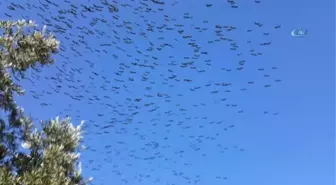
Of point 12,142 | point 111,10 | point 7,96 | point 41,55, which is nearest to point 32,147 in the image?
point 12,142

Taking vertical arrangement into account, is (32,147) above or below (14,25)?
below

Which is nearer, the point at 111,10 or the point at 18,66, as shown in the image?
the point at 18,66

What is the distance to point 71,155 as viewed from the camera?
12070mm

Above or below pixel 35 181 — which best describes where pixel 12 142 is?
above

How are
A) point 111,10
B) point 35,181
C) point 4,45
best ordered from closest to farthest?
point 35,181
point 4,45
point 111,10

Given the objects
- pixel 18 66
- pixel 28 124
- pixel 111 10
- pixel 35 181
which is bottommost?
pixel 35 181

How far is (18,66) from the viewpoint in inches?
463

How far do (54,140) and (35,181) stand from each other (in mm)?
1474

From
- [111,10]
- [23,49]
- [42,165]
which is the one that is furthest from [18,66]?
[111,10]

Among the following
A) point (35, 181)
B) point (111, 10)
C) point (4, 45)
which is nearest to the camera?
point (35, 181)

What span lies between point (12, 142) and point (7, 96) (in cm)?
109

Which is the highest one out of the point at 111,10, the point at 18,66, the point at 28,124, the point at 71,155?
the point at 111,10

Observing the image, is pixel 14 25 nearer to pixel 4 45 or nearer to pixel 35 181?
pixel 4 45

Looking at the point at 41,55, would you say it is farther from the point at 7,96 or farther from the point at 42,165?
the point at 42,165
